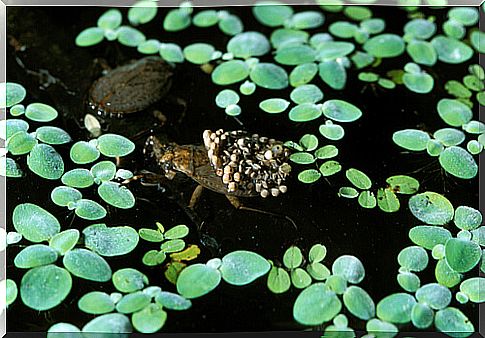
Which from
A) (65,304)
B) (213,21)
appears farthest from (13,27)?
(65,304)

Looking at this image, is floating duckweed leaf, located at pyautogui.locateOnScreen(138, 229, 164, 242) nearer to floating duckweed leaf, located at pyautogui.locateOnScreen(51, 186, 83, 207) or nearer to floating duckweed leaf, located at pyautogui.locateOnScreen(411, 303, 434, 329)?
floating duckweed leaf, located at pyautogui.locateOnScreen(51, 186, 83, 207)

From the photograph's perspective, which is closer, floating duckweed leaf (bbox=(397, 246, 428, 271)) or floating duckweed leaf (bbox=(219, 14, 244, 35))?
floating duckweed leaf (bbox=(397, 246, 428, 271))

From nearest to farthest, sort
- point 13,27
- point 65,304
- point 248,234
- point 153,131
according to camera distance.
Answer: point 65,304
point 248,234
point 153,131
point 13,27

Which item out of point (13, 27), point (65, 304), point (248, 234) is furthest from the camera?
point (13, 27)

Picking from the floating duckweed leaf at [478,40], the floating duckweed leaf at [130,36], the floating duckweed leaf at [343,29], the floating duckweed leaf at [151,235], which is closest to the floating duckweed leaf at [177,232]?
the floating duckweed leaf at [151,235]

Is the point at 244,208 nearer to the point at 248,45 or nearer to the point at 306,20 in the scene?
the point at 248,45

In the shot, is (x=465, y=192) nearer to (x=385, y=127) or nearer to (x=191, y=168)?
(x=385, y=127)

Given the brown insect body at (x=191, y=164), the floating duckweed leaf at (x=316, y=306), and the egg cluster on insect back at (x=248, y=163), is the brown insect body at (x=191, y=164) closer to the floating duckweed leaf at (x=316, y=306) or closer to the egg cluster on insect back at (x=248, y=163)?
the egg cluster on insect back at (x=248, y=163)

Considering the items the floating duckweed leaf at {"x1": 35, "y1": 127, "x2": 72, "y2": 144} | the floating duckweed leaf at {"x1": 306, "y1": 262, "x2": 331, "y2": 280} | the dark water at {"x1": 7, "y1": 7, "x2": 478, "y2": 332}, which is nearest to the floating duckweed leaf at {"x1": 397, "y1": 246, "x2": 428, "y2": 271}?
the dark water at {"x1": 7, "y1": 7, "x2": 478, "y2": 332}
